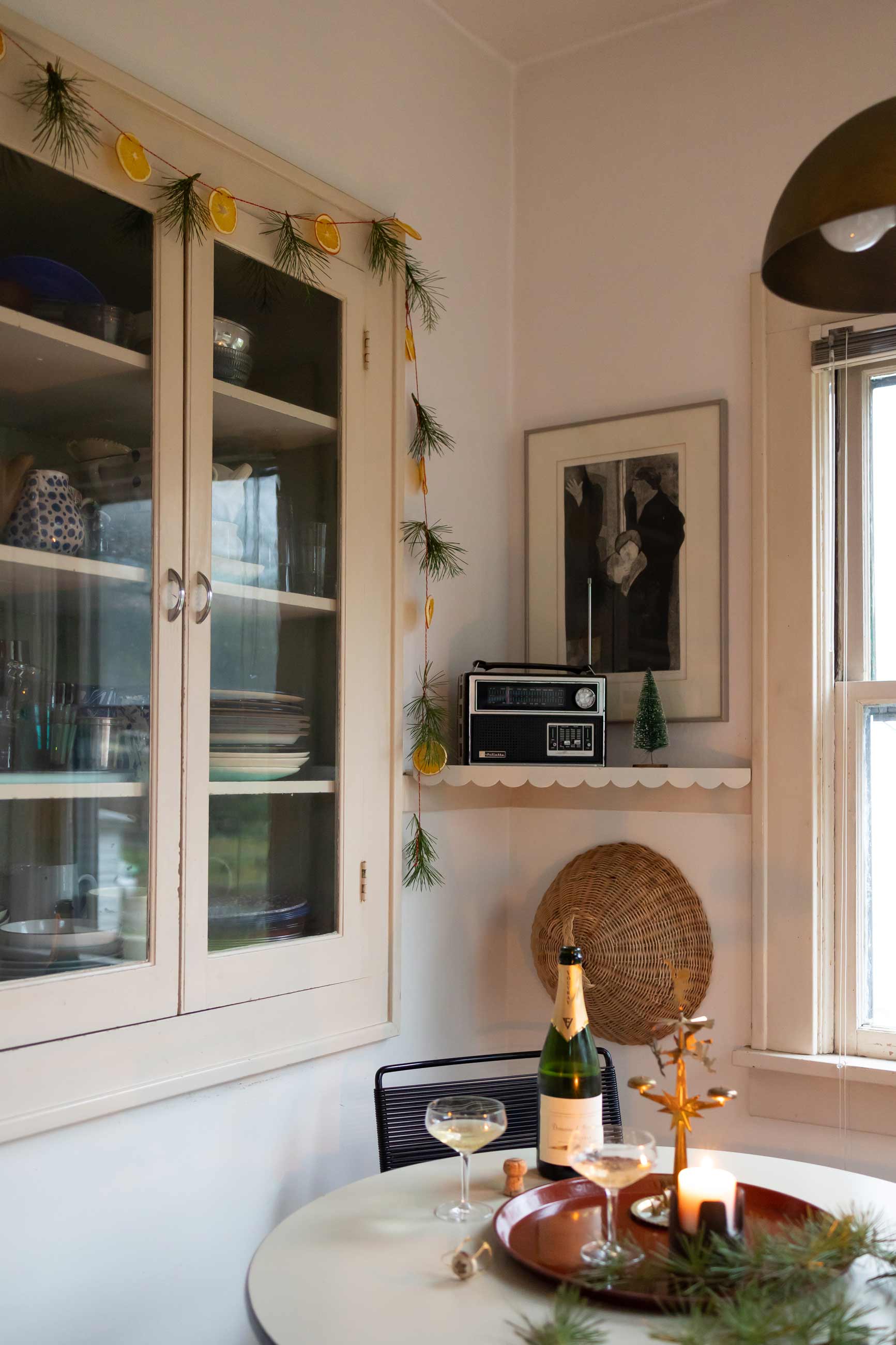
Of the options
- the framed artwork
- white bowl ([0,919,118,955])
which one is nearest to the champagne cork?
white bowl ([0,919,118,955])

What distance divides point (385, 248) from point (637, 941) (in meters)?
1.50

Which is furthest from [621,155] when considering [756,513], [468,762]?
[468,762]

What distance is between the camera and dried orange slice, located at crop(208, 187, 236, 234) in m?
1.89

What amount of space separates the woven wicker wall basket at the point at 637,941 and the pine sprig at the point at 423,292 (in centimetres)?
124

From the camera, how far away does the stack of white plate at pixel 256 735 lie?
188 centimetres

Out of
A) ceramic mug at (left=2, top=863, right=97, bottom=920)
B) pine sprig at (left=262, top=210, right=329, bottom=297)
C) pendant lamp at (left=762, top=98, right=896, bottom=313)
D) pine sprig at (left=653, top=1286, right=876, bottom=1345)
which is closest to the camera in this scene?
pine sprig at (left=653, top=1286, right=876, bottom=1345)

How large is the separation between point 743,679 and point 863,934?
22.1 inches

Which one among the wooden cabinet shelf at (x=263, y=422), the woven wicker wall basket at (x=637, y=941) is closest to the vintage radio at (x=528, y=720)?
the woven wicker wall basket at (x=637, y=941)

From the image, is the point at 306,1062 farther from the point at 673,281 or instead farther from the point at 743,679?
the point at 673,281

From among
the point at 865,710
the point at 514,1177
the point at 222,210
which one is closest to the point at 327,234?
the point at 222,210

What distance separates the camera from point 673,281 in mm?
2559

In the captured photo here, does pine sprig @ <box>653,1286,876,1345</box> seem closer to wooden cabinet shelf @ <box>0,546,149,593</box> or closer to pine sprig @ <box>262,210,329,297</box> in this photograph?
wooden cabinet shelf @ <box>0,546,149,593</box>

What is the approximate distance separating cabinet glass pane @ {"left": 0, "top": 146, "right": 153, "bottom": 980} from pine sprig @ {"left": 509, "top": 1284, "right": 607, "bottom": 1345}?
81 cm

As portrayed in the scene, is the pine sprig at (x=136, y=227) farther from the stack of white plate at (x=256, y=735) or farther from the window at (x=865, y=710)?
the window at (x=865, y=710)
